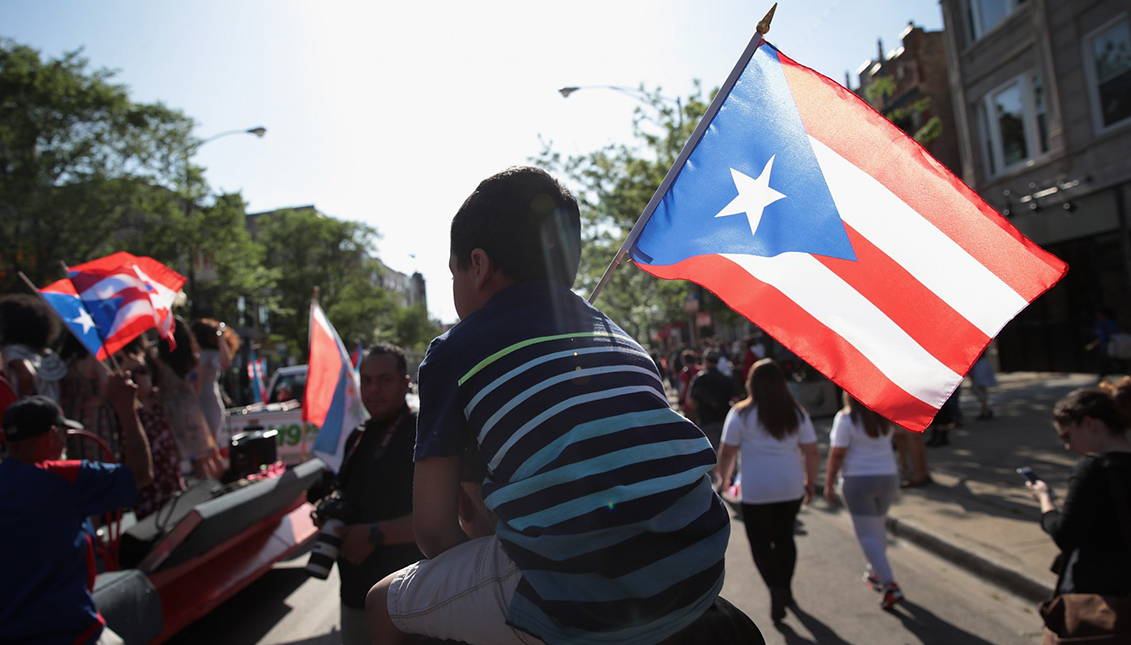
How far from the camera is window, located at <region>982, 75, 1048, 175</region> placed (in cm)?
1738

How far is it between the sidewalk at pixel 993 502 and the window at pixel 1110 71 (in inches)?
279

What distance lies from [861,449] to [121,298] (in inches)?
217

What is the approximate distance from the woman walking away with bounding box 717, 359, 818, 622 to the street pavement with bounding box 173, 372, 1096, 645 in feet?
1.30

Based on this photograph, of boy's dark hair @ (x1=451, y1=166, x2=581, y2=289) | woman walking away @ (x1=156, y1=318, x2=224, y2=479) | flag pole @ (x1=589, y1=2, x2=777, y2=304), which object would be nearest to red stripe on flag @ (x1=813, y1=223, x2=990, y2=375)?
flag pole @ (x1=589, y1=2, x2=777, y2=304)

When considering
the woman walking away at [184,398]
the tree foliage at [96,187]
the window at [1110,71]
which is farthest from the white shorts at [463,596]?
the tree foliage at [96,187]

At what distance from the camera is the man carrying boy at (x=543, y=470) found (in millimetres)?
1302

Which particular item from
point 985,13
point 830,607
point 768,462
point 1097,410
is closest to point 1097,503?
point 1097,410

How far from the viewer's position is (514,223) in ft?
5.23

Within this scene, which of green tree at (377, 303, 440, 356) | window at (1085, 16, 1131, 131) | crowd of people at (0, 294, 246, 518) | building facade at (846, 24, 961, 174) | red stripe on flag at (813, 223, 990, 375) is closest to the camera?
red stripe on flag at (813, 223, 990, 375)

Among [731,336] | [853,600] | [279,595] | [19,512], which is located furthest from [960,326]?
[731,336]

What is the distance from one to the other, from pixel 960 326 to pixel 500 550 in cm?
147

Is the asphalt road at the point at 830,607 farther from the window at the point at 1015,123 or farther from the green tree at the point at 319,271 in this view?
the green tree at the point at 319,271

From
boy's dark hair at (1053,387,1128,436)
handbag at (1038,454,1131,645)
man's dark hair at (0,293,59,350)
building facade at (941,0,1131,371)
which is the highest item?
building facade at (941,0,1131,371)

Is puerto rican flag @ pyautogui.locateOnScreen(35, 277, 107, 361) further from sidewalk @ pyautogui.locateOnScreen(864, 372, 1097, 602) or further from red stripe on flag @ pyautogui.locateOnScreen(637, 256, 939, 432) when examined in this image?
sidewalk @ pyautogui.locateOnScreen(864, 372, 1097, 602)
